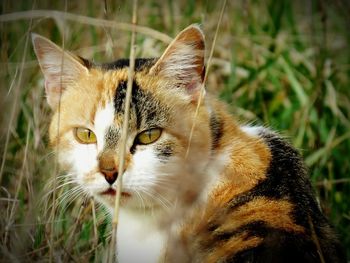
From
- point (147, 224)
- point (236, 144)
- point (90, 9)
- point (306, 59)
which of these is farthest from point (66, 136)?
point (306, 59)

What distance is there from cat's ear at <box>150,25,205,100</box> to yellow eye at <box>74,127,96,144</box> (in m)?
0.31

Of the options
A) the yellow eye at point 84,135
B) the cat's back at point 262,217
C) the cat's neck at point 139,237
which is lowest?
the cat's neck at point 139,237

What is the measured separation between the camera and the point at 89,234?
2902 millimetres

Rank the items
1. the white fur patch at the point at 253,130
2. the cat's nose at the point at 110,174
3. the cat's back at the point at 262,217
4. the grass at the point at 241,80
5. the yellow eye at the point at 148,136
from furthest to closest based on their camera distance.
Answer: the grass at the point at 241,80 < the white fur patch at the point at 253,130 < the yellow eye at the point at 148,136 < the cat's nose at the point at 110,174 < the cat's back at the point at 262,217

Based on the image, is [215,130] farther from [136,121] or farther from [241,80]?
[241,80]

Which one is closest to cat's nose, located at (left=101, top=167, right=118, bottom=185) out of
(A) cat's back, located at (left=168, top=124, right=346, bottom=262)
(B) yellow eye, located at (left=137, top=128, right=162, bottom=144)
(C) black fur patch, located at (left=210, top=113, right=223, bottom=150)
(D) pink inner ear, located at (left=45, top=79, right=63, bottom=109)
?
(B) yellow eye, located at (left=137, top=128, right=162, bottom=144)

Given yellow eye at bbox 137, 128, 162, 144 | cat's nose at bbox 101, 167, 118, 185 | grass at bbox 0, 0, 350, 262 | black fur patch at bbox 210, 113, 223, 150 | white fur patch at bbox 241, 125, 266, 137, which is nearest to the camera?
cat's nose at bbox 101, 167, 118, 185

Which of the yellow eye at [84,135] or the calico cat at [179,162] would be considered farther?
the yellow eye at [84,135]

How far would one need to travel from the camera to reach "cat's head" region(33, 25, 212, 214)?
2244mm

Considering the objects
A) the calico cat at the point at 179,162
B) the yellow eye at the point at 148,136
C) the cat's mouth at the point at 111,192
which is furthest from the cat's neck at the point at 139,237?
the yellow eye at the point at 148,136

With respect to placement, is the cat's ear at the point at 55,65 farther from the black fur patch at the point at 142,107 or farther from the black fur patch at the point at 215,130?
the black fur patch at the point at 215,130

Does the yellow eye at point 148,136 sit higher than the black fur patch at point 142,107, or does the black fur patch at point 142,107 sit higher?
the black fur patch at point 142,107

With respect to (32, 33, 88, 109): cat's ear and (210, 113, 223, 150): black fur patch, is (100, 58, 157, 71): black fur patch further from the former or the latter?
(210, 113, 223, 150): black fur patch

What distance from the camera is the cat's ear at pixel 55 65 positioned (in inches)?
98.7
